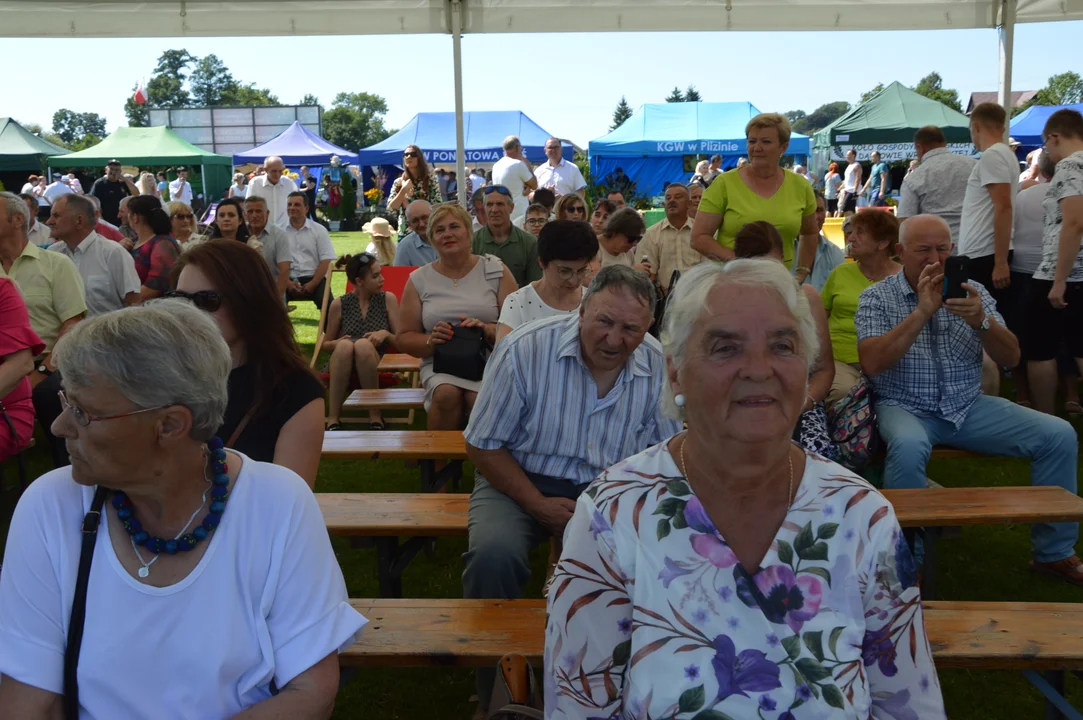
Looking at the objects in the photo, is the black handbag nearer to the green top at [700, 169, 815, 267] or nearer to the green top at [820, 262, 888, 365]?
the green top at [700, 169, 815, 267]

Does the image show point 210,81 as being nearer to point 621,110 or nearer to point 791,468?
point 621,110

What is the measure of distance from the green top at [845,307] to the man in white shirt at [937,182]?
7.07 ft

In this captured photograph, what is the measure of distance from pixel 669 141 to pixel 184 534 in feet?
77.7

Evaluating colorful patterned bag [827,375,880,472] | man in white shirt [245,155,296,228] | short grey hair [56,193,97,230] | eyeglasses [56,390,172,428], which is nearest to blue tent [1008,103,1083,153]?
man in white shirt [245,155,296,228]

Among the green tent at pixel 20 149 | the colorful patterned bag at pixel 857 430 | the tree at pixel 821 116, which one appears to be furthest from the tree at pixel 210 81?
the colorful patterned bag at pixel 857 430

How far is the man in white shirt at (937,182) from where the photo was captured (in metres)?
6.70

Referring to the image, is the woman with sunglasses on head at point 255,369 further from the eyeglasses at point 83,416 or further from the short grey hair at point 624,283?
the short grey hair at point 624,283

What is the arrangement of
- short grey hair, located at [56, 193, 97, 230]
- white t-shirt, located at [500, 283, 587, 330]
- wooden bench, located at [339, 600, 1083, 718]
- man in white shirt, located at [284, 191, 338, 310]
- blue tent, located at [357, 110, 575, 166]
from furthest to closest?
blue tent, located at [357, 110, 575, 166] < man in white shirt, located at [284, 191, 338, 310] < short grey hair, located at [56, 193, 97, 230] < white t-shirt, located at [500, 283, 587, 330] < wooden bench, located at [339, 600, 1083, 718]

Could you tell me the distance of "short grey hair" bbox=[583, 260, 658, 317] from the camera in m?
3.01

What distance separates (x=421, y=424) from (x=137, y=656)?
501 centimetres

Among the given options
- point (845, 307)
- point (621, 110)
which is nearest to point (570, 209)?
point (845, 307)

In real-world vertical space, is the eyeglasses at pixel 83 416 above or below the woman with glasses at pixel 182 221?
below

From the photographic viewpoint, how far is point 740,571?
1685 mm

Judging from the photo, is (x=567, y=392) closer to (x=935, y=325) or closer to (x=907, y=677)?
(x=907, y=677)
